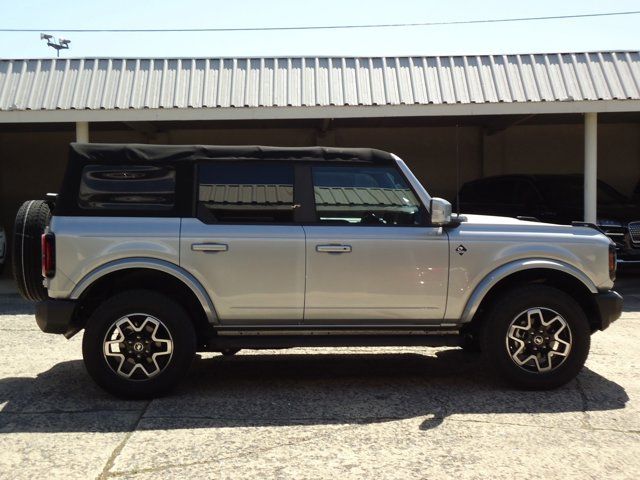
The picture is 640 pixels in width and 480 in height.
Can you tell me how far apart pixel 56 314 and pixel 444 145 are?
13934 millimetres

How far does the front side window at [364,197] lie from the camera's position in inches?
199

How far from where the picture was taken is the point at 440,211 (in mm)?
4836

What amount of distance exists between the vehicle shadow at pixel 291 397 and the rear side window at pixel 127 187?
4.79ft

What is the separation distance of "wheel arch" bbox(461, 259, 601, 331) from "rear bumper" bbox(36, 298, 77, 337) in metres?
2.94

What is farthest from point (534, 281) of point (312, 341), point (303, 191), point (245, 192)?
point (245, 192)

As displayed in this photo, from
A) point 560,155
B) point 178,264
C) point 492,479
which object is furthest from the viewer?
point 560,155

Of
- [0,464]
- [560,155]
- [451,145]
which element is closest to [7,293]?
[0,464]

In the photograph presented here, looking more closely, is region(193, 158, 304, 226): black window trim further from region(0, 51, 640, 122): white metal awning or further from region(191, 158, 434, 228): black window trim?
region(0, 51, 640, 122): white metal awning

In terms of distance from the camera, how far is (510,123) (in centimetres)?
1452

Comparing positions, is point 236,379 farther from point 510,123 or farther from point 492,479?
point 510,123

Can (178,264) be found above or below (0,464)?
above

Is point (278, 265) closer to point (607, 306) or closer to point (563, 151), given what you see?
point (607, 306)

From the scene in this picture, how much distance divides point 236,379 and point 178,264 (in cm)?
126

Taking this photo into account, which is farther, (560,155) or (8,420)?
(560,155)
